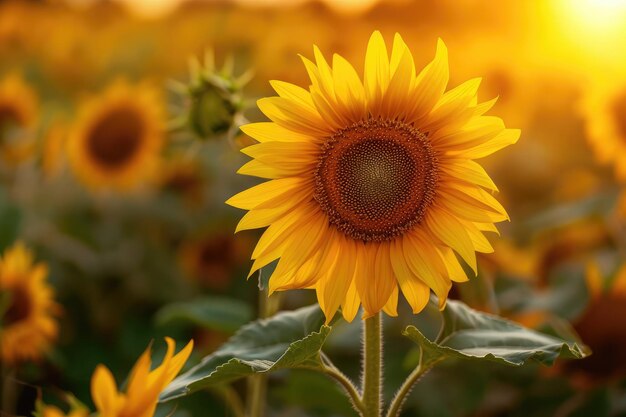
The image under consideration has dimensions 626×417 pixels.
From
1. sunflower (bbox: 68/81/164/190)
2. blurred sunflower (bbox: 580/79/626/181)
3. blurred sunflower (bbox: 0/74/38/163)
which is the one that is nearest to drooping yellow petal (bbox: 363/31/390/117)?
blurred sunflower (bbox: 580/79/626/181)

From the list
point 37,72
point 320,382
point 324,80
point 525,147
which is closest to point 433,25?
point 525,147

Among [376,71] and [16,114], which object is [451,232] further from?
[16,114]

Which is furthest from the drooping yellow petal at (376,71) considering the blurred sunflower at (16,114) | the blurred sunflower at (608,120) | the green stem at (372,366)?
the blurred sunflower at (16,114)

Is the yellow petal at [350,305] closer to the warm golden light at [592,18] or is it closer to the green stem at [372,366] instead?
the green stem at [372,366]

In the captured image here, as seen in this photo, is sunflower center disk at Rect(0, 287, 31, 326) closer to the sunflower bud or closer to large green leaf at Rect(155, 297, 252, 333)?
large green leaf at Rect(155, 297, 252, 333)

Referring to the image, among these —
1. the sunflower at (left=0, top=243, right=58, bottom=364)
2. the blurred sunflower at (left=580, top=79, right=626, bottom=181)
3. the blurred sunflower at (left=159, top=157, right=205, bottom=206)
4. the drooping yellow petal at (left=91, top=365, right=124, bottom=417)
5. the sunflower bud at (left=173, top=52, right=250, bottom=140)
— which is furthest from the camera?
the blurred sunflower at (left=159, top=157, right=205, bottom=206)

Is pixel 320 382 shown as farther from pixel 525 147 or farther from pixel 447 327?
pixel 525 147

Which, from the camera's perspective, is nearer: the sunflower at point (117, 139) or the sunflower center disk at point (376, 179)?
the sunflower center disk at point (376, 179)
